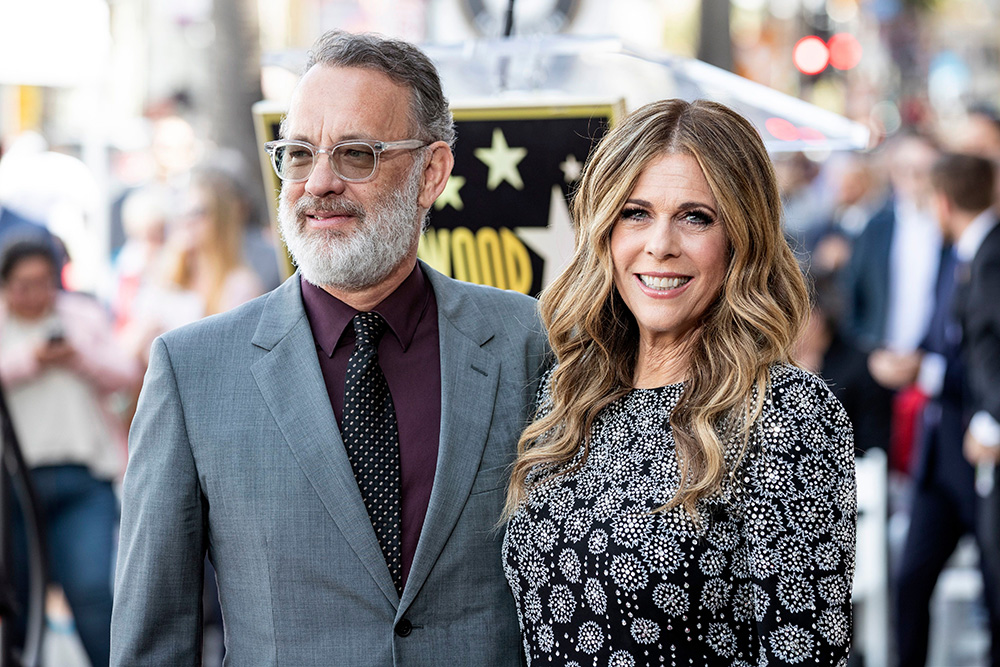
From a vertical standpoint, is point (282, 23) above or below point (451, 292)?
above

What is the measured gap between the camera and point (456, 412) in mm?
2559

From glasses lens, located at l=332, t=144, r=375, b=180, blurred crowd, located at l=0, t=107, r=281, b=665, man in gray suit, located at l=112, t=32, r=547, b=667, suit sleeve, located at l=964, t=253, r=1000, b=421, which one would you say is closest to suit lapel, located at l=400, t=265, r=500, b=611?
man in gray suit, located at l=112, t=32, r=547, b=667

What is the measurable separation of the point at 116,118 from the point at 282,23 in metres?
3.63

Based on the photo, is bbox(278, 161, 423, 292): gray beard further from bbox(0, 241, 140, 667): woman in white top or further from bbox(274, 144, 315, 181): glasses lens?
bbox(0, 241, 140, 667): woman in white top

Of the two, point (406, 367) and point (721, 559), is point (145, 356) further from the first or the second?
point (721, 559)

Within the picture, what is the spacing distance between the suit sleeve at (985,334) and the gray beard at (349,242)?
362 centimetres

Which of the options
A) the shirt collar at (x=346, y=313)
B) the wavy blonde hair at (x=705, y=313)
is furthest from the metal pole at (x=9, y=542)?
the wavy blonde hair at (x=705, y=313)

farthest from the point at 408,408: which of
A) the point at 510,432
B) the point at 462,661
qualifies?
the point at 462,661

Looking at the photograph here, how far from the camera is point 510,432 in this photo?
8.75 ft

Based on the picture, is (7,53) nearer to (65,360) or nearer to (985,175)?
(65,360)

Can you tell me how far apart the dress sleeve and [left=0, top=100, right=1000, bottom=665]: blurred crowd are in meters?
1.89

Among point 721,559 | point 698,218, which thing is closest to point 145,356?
point 698,218

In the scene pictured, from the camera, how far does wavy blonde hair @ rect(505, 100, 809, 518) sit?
237cm

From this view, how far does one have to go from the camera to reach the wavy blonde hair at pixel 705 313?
2367 millimetres
